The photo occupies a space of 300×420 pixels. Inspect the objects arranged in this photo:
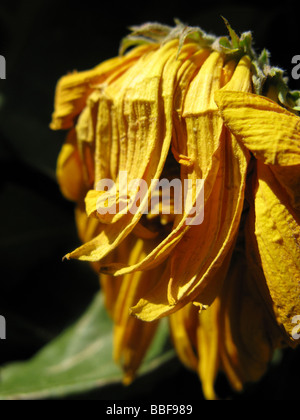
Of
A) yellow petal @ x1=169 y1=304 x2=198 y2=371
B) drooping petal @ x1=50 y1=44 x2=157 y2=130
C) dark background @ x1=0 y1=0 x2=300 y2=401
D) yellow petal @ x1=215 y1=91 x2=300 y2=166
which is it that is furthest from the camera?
dark background @ x1=0 y1=0 x2=300 y2=401

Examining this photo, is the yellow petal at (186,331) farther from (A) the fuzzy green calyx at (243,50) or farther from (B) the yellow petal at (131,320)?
(A) the fuzzy green calyx at (243,50)

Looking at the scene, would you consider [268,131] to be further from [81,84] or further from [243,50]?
[81,84]

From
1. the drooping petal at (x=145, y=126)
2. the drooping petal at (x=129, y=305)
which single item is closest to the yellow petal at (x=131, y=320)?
the drooping petal at (x=129, y=305)

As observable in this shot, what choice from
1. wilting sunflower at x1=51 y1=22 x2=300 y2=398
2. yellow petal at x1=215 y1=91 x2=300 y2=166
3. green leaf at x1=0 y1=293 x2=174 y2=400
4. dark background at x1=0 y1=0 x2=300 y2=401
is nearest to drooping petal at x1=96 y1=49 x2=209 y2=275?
wilting sunflower at x1=51 y1=22 x2=300 y2=398

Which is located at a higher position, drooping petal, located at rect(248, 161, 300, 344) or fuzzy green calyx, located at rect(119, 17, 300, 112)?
fuzzy green calyx, located at rect(119, 17, 300, 112)

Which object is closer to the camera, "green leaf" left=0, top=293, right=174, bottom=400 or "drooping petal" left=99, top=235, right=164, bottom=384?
"drooping petal" left=99, top=235, right=164, bottom=384

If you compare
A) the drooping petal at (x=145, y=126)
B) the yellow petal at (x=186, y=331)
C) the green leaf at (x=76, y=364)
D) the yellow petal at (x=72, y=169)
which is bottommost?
the green leaf at (x=76, y=364)

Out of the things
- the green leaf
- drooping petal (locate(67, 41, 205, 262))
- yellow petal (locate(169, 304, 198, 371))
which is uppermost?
drooping petal (locate(67, 41, 205, 262))

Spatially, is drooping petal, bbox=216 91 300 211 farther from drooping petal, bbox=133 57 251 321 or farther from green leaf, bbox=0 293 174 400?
green leaf, bbox=0 293 174 400
